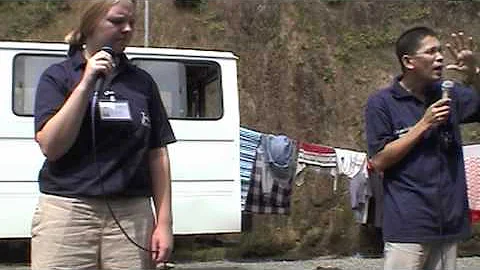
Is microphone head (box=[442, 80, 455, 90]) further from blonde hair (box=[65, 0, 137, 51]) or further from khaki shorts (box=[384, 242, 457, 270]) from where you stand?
blonde hair (box=[65, 0, 137, 51])

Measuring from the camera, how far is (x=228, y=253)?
8.66m

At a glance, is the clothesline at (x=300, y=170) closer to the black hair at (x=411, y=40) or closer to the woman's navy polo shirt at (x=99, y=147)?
the black hair at (x=411, y=40)

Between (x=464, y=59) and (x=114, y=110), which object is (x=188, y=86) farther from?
(x=114, y=110)

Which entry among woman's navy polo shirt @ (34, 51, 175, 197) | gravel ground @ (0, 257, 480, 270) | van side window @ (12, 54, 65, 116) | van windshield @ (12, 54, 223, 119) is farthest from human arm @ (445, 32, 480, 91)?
gravel ground @ (0, 257, 480, 270)

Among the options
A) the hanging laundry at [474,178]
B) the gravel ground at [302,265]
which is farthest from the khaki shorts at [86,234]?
the hanging laundry at [474,178]

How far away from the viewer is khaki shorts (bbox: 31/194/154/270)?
2688 millimetres

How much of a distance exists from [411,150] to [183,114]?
14.9 feet

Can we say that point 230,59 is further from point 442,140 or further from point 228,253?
point 442,140

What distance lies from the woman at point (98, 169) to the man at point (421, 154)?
994 millimetres

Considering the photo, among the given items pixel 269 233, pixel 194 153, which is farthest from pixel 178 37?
pixel 194 153

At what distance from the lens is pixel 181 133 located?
293 inches

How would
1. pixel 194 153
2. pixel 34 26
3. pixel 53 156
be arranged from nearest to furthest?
pixel 53 156 < pixel 194 153 < pixel 34 26

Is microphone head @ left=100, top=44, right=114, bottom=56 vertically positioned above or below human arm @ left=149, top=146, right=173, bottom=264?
above

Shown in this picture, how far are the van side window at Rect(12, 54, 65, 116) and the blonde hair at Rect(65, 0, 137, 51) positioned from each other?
4.54 metres
